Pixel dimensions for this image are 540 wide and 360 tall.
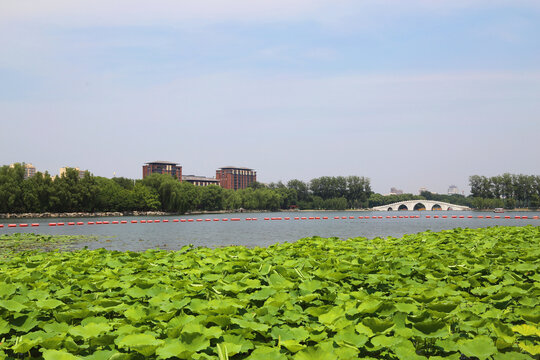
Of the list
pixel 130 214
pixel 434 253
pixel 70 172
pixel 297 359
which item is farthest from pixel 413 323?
pixel 130 214

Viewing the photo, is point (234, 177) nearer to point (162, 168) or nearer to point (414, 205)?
point (162, 168)

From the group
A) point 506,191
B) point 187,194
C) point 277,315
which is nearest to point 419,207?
point 506,191

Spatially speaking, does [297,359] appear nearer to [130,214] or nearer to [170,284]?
[170,284]

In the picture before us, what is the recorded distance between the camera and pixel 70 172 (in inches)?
2741

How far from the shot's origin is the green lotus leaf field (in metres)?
2.40

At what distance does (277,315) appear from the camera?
3164mm

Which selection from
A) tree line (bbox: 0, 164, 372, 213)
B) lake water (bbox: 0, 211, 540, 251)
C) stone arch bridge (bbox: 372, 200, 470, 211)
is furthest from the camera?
stone arch bridge (bbox: 372, 200, 470, 211)

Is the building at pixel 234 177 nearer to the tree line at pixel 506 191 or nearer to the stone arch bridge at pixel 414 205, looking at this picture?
the stone arch bridge at pixel 414 205

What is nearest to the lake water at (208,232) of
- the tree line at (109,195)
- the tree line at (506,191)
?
the tree line at (109,195)

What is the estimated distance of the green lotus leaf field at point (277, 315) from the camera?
7.89ft

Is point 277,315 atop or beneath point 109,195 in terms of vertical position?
beneath

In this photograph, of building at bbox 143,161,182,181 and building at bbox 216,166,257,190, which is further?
building at bbox 216,166,257,190

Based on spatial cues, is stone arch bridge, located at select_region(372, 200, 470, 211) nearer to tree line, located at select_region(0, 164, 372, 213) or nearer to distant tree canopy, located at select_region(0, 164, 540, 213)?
distant tree canopy, located at select_region(0, 164, 540, 213)

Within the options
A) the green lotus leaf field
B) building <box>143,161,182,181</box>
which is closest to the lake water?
the green lotus leaf field
